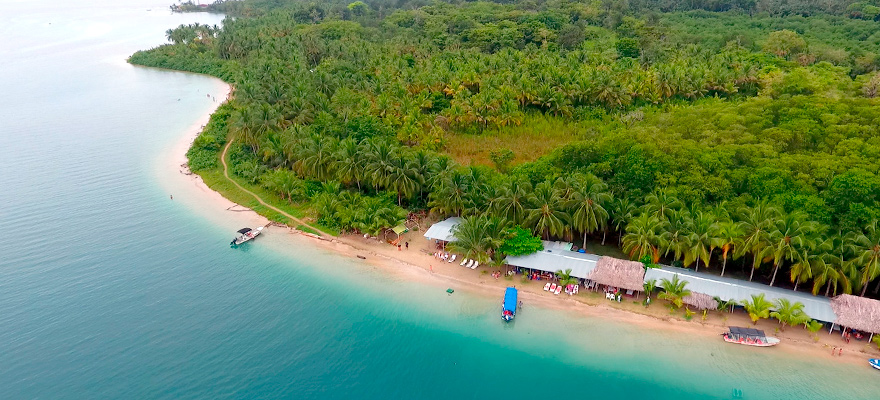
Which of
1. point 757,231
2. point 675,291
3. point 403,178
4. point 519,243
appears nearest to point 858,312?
point 757,231

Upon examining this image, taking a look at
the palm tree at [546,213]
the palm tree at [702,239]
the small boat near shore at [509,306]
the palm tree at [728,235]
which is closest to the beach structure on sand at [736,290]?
the palm tree at [702,239]

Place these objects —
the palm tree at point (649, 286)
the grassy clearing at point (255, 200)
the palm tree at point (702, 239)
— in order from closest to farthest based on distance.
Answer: the palm tree at point (702, 239) → the palm tree at point (649, 286) → the grassy clearing at point (255, 200)

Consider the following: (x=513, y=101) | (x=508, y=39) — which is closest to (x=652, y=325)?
(x=513, y=101)

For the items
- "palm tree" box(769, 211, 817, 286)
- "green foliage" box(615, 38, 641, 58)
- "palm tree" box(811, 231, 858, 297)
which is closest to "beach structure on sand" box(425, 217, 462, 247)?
"palm tree" box(769, 211, 817, 286)

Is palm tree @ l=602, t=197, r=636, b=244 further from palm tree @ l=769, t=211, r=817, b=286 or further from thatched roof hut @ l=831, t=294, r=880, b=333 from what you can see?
thatched roof hut @ l=831, t=294, r=880, b=333

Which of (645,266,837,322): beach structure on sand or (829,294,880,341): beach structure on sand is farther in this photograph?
(645,266,837,322): beach structure on sand

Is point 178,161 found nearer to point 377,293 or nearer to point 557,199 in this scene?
point 377,293

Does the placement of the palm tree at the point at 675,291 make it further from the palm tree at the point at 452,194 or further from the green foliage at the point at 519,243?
the palm tree at the point at 452,194
